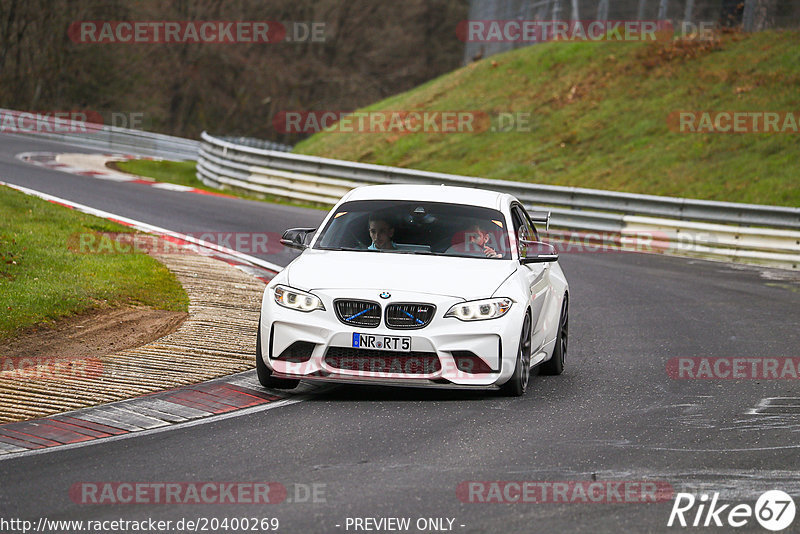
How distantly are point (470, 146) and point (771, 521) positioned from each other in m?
26.3

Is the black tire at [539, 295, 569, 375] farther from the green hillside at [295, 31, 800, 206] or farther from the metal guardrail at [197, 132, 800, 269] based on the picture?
the green hillside at [295, 31, 800, 206]

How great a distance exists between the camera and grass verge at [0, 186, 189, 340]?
10.7 metres

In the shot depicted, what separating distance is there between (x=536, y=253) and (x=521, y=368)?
47.2 inches

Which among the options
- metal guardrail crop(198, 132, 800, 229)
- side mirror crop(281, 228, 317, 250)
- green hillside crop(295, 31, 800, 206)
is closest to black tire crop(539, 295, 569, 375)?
side mirror crop(281, 228, 317, 250)

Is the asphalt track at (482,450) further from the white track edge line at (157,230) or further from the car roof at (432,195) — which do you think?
the white track edge line at (157,230)

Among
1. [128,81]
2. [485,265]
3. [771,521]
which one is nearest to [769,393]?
[485,265]

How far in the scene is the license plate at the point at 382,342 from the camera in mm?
7953

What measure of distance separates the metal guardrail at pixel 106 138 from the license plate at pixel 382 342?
103ft

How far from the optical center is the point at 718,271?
18.1 m

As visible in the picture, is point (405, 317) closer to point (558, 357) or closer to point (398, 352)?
point (398, 352)

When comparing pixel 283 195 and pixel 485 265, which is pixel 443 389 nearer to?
A: pixel 485 265

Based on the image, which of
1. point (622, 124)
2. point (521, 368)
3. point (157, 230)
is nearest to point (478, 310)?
point (521, 368)

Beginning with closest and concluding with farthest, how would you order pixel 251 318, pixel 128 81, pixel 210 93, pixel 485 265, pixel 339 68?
1. pixel 485 265
2. pixel 251 318
3. pixel 128 81
4. pixel 210 93
5. pixel 339 68

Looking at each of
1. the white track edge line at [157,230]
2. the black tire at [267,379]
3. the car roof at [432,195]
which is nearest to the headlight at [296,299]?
the black tire at [267,379]
